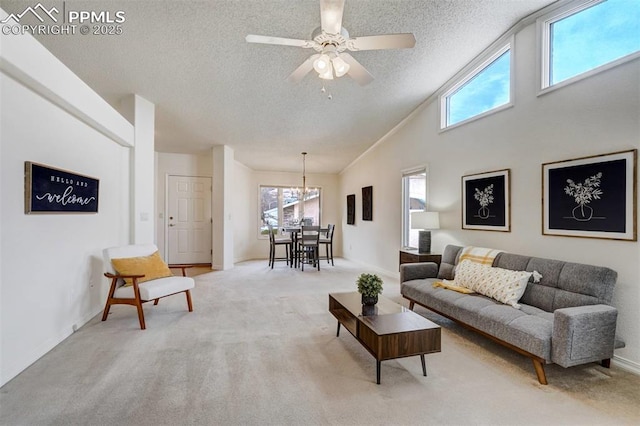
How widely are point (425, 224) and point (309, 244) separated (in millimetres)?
2722

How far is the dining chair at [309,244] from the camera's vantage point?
622cm

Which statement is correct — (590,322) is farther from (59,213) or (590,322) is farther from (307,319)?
(59,213)

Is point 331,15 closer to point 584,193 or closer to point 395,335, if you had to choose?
point 395,335

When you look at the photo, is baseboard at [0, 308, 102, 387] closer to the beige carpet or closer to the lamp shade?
the beige carpet

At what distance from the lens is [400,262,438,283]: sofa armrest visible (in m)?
3.71

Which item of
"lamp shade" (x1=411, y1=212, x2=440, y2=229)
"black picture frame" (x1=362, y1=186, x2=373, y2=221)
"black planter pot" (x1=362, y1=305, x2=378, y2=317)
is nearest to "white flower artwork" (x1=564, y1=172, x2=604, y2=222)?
"lamp shade" (x1=411, y1=212, x2=440, y2=229)

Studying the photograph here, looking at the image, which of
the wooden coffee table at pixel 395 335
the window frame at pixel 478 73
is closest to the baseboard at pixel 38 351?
the wooden coffee table at pixel 395 335

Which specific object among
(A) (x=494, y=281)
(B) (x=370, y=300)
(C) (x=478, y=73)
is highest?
(C) (x=478, y=73)

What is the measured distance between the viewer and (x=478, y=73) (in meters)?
3.96

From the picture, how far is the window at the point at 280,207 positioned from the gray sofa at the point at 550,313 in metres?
5.41

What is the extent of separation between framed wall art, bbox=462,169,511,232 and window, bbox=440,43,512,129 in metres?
0.82

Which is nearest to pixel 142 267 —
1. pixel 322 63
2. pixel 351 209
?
pixel 322 63

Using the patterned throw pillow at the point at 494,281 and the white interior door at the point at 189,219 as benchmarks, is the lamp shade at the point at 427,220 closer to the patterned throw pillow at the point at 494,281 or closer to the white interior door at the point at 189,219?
the patterned throw pillow at the point at 494,281

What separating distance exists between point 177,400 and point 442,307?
7.94 feet
